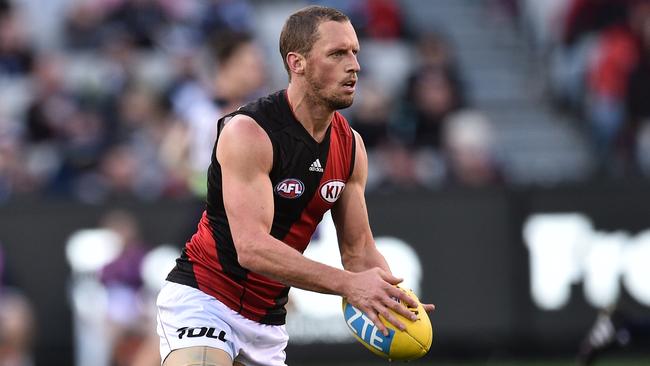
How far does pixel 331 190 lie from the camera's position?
6.53 metres

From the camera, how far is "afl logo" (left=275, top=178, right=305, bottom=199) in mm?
6348

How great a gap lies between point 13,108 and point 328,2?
391 cm

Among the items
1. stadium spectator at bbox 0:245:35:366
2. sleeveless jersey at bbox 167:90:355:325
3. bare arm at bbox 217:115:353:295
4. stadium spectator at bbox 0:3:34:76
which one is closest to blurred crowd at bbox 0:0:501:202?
stadium spectator at bbox 0:3:34:76

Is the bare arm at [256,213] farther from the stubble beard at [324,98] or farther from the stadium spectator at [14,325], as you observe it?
the stadium spectator at [14,325]

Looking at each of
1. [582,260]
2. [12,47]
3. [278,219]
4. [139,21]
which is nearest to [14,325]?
[12,47]

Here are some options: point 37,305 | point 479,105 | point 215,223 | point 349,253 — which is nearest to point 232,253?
point 215,223

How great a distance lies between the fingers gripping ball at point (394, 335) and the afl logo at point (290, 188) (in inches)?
22.0

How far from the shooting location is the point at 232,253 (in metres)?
6.54

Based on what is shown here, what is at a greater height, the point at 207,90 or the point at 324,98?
the point at 207,90

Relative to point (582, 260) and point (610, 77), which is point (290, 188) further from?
point (610, 77)

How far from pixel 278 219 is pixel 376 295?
31.1 inches

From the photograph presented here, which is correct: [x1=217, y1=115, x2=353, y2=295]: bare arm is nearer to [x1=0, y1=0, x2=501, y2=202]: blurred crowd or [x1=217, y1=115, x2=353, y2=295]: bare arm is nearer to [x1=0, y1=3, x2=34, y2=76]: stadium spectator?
[x1=0, y1=0, x2=501, y2=202]: blurred crowd

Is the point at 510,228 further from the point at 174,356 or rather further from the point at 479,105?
the point at 174,356

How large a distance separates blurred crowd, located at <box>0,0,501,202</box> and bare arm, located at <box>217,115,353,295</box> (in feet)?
23.2
